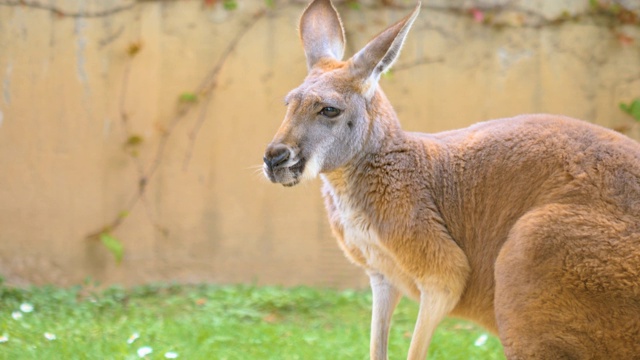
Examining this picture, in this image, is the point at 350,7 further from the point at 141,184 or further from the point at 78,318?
the point at 78,318

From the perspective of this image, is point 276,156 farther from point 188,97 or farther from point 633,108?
point 633,108

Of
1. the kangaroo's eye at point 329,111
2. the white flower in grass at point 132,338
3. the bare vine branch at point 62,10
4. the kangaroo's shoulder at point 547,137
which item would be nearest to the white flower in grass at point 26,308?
the white flower in grass at point 132,338

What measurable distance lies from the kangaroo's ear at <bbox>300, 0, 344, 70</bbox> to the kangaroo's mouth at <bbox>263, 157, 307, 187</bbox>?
33.9 inches

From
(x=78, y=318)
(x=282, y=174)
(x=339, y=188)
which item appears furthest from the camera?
(x=78, y=318)

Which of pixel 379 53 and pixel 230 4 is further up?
pixel 230 4

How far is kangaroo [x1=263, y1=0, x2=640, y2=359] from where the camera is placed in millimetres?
4289

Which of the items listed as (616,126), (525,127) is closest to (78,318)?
(525,127)

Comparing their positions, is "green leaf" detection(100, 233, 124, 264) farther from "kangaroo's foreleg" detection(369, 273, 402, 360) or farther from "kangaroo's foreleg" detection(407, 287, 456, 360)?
"kangaroo's foreleg" detection(407, 287, 456, 360)

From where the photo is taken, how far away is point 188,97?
27.5ft

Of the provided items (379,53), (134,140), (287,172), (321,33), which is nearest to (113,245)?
(134,140)

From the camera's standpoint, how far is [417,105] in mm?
8570

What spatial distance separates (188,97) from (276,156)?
3799mm

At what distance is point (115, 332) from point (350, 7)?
362 cm

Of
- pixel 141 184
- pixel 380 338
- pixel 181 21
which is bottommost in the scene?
pixel 380 338
